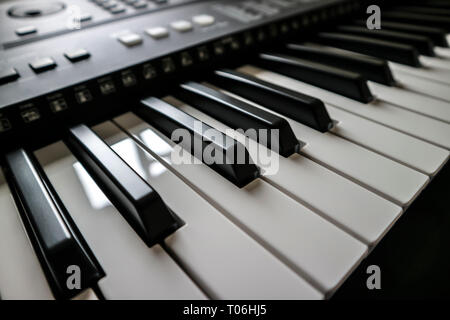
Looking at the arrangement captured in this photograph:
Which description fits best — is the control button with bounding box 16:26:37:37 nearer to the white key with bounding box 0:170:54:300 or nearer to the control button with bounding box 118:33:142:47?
the control button with bounding box 118:33:142:47

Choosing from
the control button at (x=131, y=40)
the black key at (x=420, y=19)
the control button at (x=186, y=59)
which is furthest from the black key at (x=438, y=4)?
the control button at (x=131, y=40)

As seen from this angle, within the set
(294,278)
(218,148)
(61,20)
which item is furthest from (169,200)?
(61,20)

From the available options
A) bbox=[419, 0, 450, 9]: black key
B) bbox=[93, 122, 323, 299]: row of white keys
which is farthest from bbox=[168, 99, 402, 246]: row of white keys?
bbox=[419, 0, 450, 9]: black key

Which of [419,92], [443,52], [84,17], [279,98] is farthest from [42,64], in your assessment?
[443,52]

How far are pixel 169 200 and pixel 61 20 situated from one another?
69cm

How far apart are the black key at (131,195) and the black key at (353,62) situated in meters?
0.66

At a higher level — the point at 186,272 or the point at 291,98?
the point at 291,98

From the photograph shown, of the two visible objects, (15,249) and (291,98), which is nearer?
(15,249)

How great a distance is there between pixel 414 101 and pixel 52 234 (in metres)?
0.80

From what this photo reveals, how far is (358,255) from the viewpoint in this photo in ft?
1.40

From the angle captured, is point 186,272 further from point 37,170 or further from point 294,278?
point 37,170

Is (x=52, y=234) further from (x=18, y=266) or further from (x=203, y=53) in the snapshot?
(x=203, y=53)
